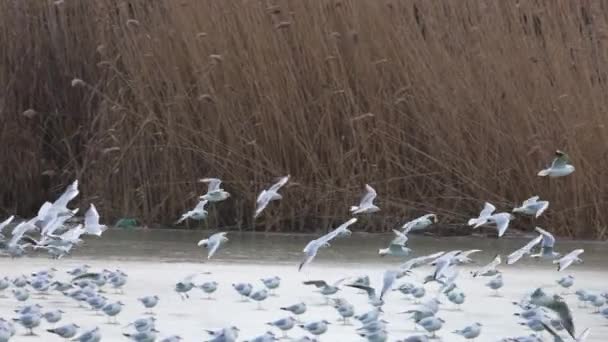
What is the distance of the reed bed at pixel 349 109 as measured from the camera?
966cm

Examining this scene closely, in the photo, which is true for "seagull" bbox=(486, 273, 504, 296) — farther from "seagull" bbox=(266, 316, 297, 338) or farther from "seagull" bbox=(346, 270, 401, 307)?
"seagull" bbox=(266, 316, 297, 338)

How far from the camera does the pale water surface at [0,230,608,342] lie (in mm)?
5688

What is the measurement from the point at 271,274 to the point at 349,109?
2711 mm

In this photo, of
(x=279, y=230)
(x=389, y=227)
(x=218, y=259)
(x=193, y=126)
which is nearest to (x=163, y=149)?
(x=193, y=126)

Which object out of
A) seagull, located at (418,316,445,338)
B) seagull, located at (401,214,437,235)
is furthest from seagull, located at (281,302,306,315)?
seagull, located at (401,214,437,235)

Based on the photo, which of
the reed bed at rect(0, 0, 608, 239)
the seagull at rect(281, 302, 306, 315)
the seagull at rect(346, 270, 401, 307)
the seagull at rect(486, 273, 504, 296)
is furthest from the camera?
the reed bed at rect(0, 0, 608, 239)

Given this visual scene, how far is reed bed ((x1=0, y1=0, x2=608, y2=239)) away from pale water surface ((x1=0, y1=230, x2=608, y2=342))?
1.46 ft

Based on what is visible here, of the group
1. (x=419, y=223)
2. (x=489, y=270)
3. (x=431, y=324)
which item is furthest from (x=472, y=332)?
(x=419, y=223)

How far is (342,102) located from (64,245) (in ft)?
9.46

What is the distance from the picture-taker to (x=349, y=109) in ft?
32.5

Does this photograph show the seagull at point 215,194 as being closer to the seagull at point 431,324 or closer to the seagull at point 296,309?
the seagull at point 296,309

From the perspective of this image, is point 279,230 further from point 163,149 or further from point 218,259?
point 218,259

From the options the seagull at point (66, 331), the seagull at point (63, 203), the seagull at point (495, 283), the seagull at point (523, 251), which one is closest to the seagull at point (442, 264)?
the seagull at point (495, 283)

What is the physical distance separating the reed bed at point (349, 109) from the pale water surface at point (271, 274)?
444 mm
